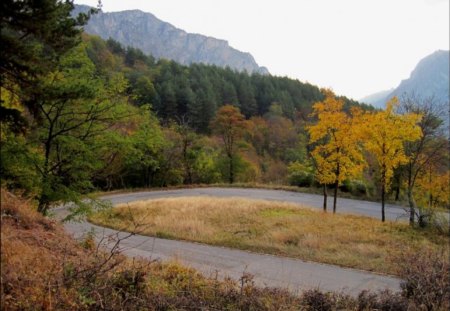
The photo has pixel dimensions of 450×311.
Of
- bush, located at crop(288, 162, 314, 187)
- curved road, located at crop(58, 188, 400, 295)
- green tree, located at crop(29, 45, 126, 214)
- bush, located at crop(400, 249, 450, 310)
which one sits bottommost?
curved road, located at crop(58, 188, 400, 295)

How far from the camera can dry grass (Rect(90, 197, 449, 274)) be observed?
15023 mm

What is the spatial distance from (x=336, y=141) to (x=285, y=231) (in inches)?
321

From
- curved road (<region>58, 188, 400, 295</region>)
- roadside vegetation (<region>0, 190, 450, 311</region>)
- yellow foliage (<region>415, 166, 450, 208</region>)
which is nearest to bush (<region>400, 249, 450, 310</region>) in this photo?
roadside vegetation (<region>0, 190, 450, 311</region>)

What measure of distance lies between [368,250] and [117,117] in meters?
10.3

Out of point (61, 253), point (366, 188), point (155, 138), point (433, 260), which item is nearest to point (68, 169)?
point (155, 138)

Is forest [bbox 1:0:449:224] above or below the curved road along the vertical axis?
above

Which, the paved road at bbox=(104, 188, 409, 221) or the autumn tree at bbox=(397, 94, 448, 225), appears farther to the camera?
the paved road at bbox=(104, 188, 409, 221)

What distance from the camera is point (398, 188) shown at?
34281 mm

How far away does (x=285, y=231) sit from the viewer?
18672mm

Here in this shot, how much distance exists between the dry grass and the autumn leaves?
2974mm

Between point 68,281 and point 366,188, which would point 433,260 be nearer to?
point 68,281

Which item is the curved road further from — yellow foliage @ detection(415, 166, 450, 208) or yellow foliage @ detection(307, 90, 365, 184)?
yellow foliage @ detection(415, 166, 450, 208)

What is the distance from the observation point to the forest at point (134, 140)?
5.77 m

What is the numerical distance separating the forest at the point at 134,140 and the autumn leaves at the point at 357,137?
0.19 feet
